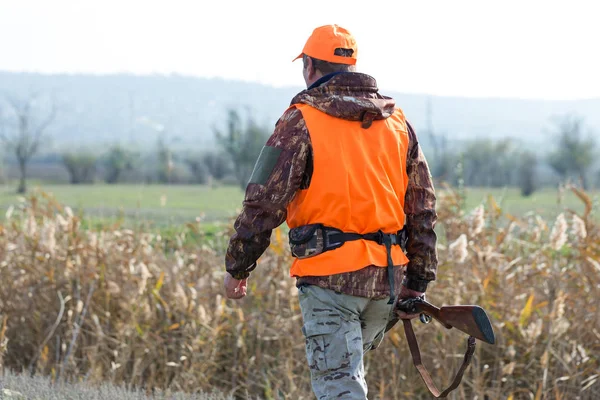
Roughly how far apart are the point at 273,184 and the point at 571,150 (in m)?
77.4

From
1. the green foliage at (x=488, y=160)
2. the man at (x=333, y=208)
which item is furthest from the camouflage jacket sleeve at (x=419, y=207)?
the green foliage at (x=488, y=160)

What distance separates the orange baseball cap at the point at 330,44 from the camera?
3.99 meters

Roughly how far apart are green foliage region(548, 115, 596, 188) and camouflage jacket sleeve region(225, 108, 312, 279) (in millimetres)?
74469

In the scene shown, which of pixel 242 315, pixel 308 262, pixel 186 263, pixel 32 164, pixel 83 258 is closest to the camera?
pixel 308 262

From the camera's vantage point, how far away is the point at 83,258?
715cm

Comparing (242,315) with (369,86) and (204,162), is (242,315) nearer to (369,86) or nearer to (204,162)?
(369,86)

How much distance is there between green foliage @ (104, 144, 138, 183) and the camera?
2697 inches

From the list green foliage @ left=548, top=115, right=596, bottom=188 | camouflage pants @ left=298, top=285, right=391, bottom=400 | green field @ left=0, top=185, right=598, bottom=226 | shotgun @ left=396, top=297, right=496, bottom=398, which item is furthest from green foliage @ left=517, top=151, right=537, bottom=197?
camouflage pants @ left=298, top=285, right=391, bottom=400

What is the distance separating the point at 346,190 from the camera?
3822 millimetres

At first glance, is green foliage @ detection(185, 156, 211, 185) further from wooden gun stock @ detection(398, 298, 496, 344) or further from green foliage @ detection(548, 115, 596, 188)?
wooden gun stock @ detection(398, 298, 496, 344)

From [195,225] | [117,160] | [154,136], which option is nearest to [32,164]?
[117,160]

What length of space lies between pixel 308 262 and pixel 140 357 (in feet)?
9.64

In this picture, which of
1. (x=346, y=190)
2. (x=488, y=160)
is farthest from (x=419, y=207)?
(x=488, y=160)

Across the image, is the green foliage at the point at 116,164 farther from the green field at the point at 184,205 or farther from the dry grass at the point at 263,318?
the dry grass at the point at 263,318
